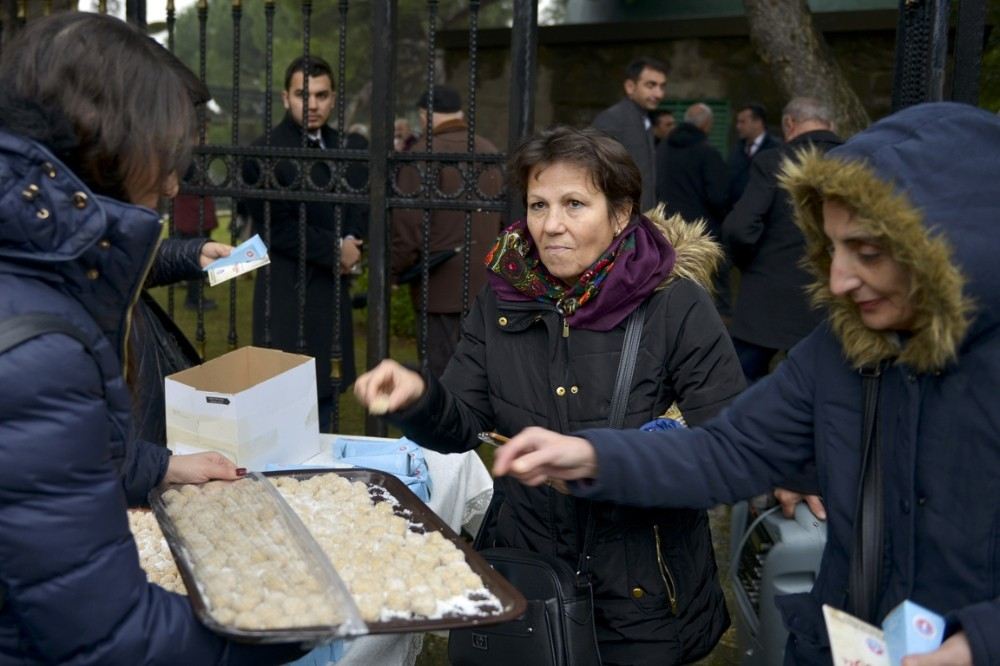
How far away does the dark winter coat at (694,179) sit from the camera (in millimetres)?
7652

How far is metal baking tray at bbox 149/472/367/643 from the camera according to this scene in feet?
4.95

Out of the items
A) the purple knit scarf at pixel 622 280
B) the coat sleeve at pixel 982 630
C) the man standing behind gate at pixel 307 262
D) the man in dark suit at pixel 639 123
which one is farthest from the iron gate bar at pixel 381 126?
the coat sleeve at pixel 982 630

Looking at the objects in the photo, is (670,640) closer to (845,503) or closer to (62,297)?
(845,503)

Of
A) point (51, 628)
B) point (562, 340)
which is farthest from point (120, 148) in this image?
point (562, 340)

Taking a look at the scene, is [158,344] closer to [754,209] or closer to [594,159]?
[594,159]

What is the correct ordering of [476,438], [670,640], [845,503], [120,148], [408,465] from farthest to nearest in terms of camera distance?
[408,465] < [476,438] < [670,640] < [845,503] < [120,148]

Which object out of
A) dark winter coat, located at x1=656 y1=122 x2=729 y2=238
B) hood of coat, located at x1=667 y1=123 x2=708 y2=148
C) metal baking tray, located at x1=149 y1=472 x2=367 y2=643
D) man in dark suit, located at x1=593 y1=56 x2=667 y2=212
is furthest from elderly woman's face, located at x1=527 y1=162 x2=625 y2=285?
hood of coat, located at x1=667 y1=123 x2=708 y2=148

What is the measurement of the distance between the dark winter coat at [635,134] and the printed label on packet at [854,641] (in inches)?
179

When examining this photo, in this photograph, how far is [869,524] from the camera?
1.67 meters

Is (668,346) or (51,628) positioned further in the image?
(668,346)

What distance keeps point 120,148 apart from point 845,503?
128cm

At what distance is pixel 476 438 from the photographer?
8.16 feet

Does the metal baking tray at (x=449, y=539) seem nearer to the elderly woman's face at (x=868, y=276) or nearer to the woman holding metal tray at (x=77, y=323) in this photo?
the woman holding metal tray at (x=77, y=323)

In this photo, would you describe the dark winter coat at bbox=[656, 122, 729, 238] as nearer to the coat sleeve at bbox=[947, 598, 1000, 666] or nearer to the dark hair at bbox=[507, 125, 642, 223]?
the dark hair at bbox=[507, 125, 642, 223]
